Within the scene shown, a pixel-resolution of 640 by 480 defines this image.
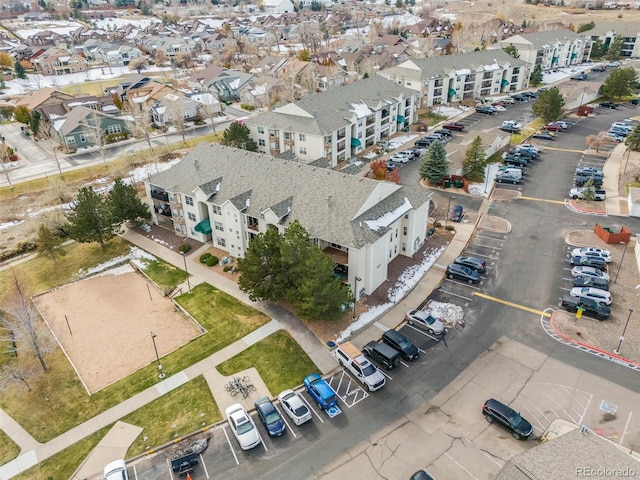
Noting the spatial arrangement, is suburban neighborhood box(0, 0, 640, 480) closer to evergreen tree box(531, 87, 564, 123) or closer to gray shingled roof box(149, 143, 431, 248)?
gray shingled roof box(149, 143, 431, 248)

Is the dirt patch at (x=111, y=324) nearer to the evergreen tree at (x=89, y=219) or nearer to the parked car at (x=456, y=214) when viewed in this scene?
the evergreen tree at (x=89, y=219)

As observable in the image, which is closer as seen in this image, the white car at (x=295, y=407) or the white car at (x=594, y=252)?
the white car at (x=295, y=407)

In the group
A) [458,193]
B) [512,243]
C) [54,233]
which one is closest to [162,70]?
[54,233]

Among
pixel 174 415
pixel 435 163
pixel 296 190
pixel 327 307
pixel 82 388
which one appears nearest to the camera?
pixel 174 415

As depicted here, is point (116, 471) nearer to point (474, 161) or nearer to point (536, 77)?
point (474, 161)

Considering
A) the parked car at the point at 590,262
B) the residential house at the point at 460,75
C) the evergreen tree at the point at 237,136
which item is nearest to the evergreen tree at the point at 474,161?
the parked car at the point at 590,262

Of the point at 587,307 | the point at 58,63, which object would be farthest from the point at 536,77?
the point at 58,63
